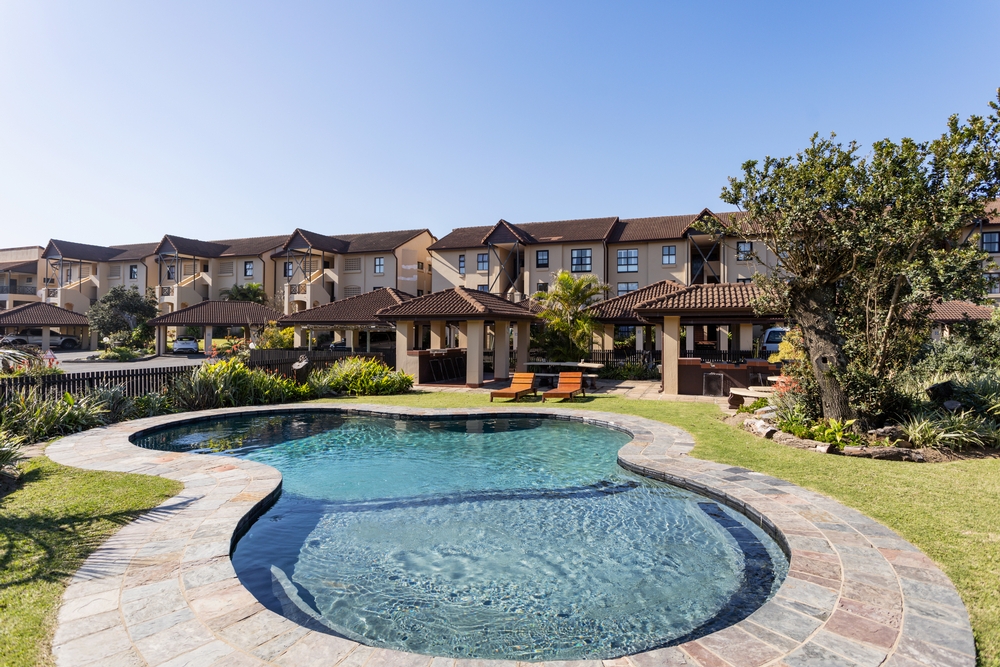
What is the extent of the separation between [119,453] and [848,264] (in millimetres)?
14202

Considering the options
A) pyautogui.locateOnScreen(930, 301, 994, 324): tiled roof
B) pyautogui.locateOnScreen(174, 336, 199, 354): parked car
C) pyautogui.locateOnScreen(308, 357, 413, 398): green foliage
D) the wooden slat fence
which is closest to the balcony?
pyautogui.locateOnScreen(174, 336, 199, 354): parked car

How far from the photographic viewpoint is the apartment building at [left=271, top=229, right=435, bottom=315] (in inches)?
1783

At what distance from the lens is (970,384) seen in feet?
35.8

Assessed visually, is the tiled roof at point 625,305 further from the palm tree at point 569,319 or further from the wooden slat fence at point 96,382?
the wooden slat fence at point 96,382

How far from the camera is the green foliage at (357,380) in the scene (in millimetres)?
18033

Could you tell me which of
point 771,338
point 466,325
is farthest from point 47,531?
point 771,338

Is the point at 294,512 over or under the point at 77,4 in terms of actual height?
under

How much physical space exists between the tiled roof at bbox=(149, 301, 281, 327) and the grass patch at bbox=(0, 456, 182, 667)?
110 feet

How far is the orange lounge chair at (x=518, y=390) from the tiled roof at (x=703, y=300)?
185 inches

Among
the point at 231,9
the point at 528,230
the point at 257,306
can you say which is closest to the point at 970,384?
the point at 231,9

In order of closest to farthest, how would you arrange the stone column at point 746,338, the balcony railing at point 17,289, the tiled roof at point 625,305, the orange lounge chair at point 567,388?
the orange lounge chair at point 567,388 < the stone column at point 746,338 < the tiled roof at point 625,305 < the balcony railing at point 17,289

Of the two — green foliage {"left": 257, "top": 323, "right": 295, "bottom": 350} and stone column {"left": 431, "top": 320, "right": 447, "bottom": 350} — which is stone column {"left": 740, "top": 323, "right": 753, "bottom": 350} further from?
green foliage {"left": 257, "top": 323, "right": 295, "bottom": 350}

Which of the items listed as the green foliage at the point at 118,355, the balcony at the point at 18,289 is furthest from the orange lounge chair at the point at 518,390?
the balcony at the point at 18,289

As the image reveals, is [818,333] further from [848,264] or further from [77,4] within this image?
[77,4]
